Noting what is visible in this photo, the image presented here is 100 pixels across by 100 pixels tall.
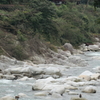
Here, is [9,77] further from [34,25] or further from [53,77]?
[34,25]

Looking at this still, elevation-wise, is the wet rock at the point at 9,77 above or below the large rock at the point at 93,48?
above

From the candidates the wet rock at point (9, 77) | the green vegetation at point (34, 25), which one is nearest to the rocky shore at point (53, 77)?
the wet rock at point (9, 77)

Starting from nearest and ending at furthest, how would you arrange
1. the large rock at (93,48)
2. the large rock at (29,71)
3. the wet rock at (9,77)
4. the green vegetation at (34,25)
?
the wet rock at (9,77), the large rock at (29,71), the green vegetation at (34,25), the large rock at (93,48)

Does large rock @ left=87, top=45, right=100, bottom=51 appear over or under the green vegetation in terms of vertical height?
under

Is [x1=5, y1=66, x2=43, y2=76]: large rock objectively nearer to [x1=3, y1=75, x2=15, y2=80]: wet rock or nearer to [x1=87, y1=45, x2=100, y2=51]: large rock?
[x1=3, y1=75, x2=15, y2=80]: wet rock

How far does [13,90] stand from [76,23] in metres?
31.3

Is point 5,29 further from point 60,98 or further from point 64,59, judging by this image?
point 60,98

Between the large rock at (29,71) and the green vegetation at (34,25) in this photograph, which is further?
the green vegetation at (34,25)

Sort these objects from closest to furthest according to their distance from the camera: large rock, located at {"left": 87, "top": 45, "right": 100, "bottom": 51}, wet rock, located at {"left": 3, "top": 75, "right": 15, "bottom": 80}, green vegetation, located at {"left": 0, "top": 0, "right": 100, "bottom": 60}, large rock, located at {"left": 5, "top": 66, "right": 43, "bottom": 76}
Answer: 1. wet rock, located at {"left": 3, "top": 75, "right": 15, "bottom": 80}
2. large rock, located at {"left": 5, "top": 66, "right": 43, "bottom": 76}
3. green vegetation, located at {"left": 0, "top": 0, "right": 100, "bottom": 60}
4. large rock, located at {"left": 87, "top": 45, "right": 100, "bottom": 51}

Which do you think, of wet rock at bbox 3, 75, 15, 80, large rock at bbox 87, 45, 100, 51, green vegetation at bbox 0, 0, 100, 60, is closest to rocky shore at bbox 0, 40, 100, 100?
wet rock at bbox 3, 75, 15, 80

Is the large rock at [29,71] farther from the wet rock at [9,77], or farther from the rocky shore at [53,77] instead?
the wet rock at [9,77]

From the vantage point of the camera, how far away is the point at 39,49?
25094 mm

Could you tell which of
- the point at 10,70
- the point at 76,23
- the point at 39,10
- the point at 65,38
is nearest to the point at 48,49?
the point at 39,10

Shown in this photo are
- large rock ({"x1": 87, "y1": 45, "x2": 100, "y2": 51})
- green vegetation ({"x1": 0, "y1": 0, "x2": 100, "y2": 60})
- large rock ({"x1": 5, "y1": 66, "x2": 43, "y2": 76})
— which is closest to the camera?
large rock ({"x1": 5, "y1": 66, "x2": 43, "y2": 76})
